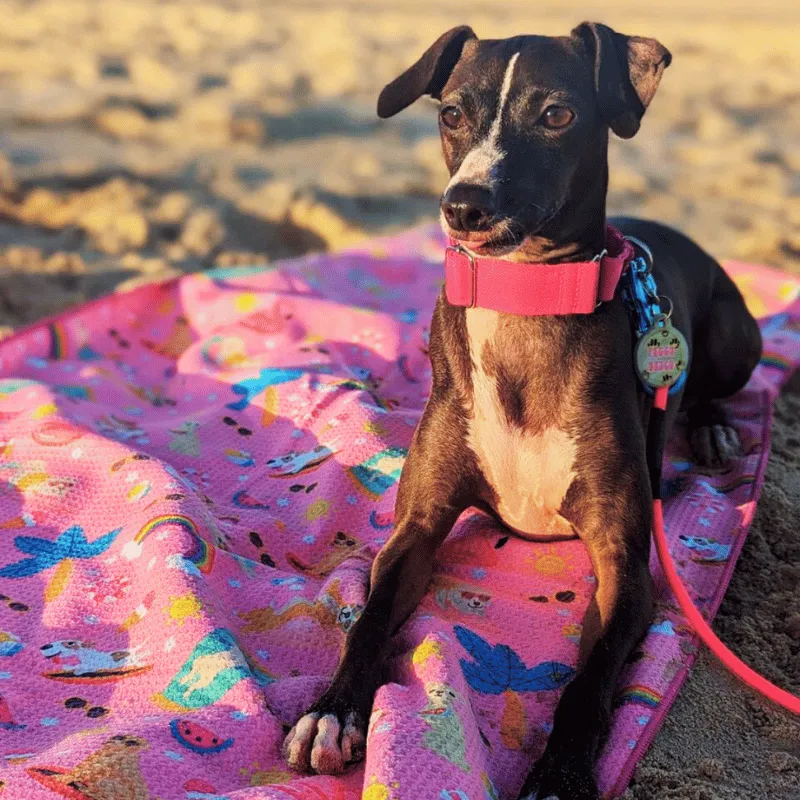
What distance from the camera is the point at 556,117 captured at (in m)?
2.83

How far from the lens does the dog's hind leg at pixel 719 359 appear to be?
414 cm

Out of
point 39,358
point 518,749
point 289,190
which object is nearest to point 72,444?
point 39,358

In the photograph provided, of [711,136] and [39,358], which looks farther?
[711,136]

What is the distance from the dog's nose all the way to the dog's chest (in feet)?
1.26

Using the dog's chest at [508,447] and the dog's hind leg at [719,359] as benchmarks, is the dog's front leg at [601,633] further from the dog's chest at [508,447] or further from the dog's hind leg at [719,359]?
the dog's hind leg at [719,359]

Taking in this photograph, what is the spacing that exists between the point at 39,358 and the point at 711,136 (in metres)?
6.66

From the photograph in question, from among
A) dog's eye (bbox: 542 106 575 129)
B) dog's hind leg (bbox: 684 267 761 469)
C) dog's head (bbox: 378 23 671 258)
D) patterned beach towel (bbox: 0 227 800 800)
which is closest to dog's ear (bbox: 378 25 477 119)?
dog's head (bbox: 378 23 671 258)

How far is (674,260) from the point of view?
392 cm

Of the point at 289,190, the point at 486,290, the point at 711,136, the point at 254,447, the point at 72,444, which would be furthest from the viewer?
the point at 711,136

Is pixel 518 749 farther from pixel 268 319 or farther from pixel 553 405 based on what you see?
pixel 268 319

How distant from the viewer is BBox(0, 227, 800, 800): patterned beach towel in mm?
2402

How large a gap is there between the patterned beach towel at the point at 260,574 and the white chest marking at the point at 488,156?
3.62ft

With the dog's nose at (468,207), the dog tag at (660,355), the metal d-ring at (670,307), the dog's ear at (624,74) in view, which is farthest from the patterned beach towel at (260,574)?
the dog's ear at (624,74)

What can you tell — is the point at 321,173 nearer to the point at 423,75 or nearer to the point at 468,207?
the point at 423,75
